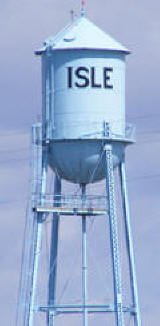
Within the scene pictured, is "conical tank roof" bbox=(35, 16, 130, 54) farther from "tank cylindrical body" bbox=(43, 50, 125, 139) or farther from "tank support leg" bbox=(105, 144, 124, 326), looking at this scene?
"tank support leg" bbox=(105, 144, 124, 326)

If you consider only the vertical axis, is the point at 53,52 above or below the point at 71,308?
above

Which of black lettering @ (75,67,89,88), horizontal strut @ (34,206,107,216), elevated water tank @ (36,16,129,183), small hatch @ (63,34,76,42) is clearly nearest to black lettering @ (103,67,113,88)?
elevated water tank @ (36,16,129,183)

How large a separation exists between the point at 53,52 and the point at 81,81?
1.71 m

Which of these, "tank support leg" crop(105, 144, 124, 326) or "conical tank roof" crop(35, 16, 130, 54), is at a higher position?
"conical tank roof" crop(35, 16, 130, 54)

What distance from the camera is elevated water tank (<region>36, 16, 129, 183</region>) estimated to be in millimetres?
109375

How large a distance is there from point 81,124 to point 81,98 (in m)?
1.01

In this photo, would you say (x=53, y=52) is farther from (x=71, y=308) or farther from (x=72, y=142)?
(x=71, y=308)

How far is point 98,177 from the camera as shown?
11081 centimetres

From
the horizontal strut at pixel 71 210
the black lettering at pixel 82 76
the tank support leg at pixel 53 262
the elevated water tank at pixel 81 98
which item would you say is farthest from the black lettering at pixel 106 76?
the horizontal strut at pixel 71 210

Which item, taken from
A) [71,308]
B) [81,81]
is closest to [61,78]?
[81,81]

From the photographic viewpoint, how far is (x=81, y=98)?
10950 centimetres

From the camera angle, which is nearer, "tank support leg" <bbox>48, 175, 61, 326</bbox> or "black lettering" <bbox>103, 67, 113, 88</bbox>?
"black lettering" <bbox>103, 67, 113, 88</bbox>

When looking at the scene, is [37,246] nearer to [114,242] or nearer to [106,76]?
[114,242]

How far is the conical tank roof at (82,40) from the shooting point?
4313 inches
